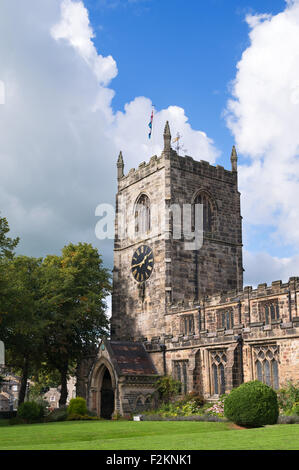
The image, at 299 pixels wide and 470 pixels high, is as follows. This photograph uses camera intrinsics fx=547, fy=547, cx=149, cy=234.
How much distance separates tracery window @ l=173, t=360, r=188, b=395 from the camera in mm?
39312

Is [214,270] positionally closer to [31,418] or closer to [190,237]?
[190,237]

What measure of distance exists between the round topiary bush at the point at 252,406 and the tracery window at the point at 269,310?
37.1 ft

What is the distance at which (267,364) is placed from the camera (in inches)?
1305

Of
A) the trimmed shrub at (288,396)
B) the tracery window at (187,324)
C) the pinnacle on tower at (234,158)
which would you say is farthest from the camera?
the pinnacle on tower at (234,158)

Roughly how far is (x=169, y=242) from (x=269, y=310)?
512 inches

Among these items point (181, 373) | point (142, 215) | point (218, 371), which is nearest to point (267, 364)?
point (218, 371)

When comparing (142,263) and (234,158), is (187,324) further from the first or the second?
(234,158)

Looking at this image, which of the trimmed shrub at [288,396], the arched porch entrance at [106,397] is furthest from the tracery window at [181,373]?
the trimmed shrub at [288,396]

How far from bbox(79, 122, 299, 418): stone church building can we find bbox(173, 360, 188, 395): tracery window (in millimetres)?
73

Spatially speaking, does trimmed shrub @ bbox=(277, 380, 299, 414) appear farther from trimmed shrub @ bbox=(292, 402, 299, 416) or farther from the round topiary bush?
the round topiary bush

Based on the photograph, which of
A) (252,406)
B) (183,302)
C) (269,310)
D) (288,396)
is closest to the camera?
(252,406)

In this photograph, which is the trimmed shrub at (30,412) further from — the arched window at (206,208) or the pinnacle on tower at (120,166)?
the pinnacle on tower at (120,166)

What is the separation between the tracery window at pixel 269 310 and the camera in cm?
3562

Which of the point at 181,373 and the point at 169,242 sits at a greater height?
the point at 169,242
